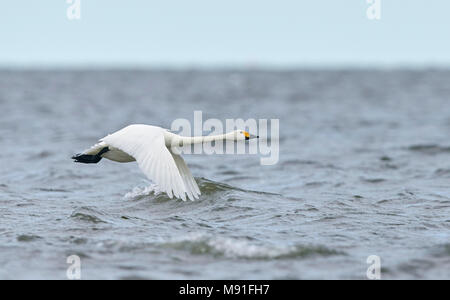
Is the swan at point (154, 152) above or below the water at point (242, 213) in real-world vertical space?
above

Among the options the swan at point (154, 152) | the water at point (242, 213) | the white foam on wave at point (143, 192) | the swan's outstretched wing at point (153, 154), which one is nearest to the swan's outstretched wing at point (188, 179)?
the swan at point (154, 152)

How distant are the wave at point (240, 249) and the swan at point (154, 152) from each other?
63 cm

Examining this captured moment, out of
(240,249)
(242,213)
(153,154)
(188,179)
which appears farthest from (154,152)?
(242,213)

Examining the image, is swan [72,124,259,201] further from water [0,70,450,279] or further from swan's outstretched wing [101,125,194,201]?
water [0,70,450,279]

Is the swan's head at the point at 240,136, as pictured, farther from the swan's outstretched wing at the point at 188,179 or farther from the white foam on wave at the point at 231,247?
the white foam on wave at the point at 231,247

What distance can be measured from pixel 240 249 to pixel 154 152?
2.04 metres

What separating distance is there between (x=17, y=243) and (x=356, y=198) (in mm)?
6391

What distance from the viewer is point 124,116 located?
1389 inches

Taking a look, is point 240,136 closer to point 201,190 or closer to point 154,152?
point 154,152

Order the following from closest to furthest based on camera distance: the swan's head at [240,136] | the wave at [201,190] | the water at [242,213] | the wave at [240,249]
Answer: the water at [242,213], the wave at [240,249], the swan's head at [240,136], the wave at [201,190]

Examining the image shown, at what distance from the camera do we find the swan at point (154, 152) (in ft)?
33.1
